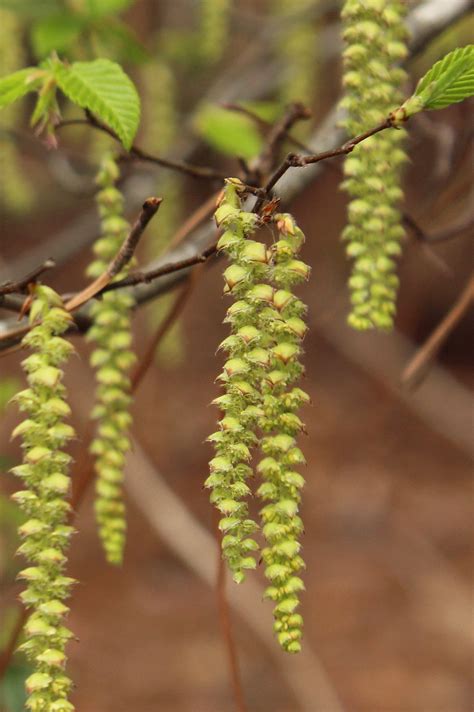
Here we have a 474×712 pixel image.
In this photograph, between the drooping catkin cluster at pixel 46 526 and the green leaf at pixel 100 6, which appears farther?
the green leaf at pixel 100 6

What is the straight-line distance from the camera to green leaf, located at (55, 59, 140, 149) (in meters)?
0.75

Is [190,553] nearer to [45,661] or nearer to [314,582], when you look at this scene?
[314,582]

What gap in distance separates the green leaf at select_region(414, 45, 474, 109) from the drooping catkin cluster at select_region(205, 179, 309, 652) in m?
0.13

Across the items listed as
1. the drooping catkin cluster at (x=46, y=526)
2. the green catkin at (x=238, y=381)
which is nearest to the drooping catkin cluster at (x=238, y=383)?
the green catkin at (x=238, y=381)

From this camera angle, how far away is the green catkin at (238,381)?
53 centimetres

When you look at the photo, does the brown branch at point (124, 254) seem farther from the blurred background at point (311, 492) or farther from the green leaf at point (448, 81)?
the blurred background at point (311, 492)

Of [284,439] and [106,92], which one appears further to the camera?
[106,92]

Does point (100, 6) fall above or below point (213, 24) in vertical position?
below

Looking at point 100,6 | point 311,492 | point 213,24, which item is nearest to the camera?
point 100,6

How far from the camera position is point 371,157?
0.71m

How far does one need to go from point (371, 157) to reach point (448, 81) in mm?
119

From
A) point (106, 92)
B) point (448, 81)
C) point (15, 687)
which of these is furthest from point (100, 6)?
point (15, 687)

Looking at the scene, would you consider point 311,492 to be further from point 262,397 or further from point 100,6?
point 262,397

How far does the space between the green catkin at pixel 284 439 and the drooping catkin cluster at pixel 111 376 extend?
0.26 metres
